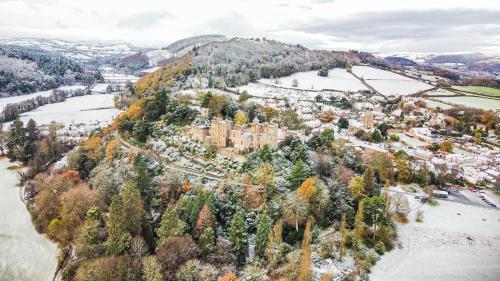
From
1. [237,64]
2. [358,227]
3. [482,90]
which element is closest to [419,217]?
[358,227]

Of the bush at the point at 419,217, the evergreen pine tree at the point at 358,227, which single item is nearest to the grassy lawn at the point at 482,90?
the bush at the point at 419,217

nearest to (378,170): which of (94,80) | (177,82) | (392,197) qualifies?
(392,197)

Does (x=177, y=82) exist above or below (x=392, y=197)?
above

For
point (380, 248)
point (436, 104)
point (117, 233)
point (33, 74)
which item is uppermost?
point (33, 74)

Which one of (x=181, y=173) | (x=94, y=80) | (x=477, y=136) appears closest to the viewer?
(x=181, y=173)

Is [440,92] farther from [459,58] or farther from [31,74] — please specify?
[459,58]

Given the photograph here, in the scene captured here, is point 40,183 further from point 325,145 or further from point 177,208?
point 325,145
